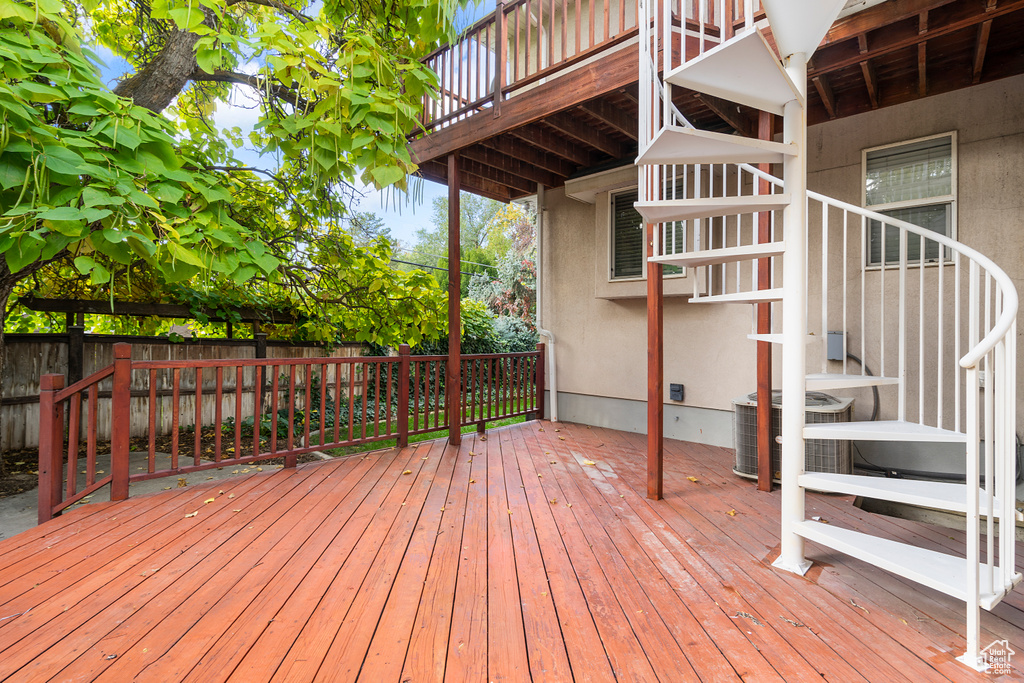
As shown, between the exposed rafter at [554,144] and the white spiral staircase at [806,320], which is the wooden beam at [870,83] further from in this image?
the exposed rafter at [554,144]

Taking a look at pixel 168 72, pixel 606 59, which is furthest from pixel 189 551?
pixel 606 59

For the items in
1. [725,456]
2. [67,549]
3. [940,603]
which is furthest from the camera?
[725,456]

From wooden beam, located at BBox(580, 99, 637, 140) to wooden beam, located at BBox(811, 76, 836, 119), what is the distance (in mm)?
1287

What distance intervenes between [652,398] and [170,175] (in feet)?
9.49

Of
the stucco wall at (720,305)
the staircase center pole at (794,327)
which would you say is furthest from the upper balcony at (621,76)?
the staircase center pole at (794,327)

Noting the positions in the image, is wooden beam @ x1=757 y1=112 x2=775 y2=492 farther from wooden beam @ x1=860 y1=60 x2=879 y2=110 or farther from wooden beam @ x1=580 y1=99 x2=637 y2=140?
wooden beam @ x1=580 y1=99 x2=637 y2=140

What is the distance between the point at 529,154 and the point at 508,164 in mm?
Answer: 325

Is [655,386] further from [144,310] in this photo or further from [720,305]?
[144,310]

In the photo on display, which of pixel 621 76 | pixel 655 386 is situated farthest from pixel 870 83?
pixel 655 386

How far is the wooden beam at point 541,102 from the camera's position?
3.01 meters

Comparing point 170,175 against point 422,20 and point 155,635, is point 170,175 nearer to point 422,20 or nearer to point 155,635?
point 422,20

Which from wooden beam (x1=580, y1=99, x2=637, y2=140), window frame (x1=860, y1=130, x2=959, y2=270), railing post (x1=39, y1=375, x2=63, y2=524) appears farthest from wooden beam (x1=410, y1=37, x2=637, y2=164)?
railing post (x1=39, y1=375, x2=63, y2=524)

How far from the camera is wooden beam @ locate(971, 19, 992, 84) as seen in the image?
96.9 inches

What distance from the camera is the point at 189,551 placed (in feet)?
7.00
